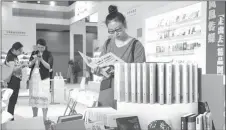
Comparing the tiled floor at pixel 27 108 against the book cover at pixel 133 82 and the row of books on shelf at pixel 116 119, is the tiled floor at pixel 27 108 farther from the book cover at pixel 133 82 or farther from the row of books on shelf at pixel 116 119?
the book cover at pixel 133 82

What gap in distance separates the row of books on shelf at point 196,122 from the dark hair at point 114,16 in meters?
1.89

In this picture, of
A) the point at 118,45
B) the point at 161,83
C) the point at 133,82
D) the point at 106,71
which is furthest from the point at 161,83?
the point at 118,45

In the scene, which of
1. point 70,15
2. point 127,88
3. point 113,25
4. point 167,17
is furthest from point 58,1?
point 127,88

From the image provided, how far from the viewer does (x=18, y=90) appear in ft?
11.5

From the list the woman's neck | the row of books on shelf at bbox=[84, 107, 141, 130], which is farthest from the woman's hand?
the row of books on shelf at bbox=[84, 107, 141, 130]

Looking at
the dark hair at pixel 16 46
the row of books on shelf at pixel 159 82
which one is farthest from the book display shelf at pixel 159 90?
the dark hair at pixel 16 46

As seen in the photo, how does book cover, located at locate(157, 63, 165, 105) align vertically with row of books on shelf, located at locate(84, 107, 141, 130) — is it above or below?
above

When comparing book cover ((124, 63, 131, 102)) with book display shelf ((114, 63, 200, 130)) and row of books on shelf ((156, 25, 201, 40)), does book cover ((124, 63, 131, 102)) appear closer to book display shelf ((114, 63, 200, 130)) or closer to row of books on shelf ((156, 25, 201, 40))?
book display shelf ((114, 63, 200, 130))

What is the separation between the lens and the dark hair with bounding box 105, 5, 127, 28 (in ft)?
12.3

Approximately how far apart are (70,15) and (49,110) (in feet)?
4.33

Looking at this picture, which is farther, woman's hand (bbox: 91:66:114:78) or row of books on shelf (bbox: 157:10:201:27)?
row of books on shelf (bbox: 157:10:201:27)

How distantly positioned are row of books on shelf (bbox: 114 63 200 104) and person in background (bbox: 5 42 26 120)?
1.66 metres

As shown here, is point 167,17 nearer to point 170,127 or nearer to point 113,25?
point 113,25

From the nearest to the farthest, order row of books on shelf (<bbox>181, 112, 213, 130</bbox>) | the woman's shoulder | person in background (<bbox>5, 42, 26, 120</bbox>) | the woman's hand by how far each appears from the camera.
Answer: row of books on shelf (<bbox>181, 112, 213, 130</bbox>) → person in background (<bbox>5, 42, 26, 120</bbox>) → the woman's hand → the woman's shoulder
